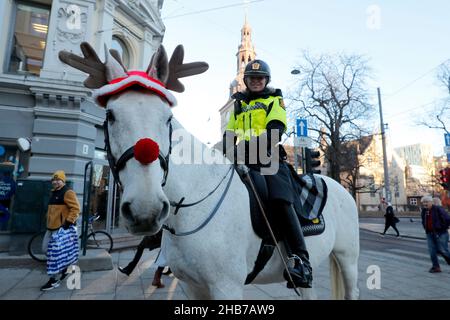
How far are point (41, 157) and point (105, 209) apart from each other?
9.43 feet

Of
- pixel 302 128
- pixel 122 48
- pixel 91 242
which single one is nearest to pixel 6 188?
pixel 91 242

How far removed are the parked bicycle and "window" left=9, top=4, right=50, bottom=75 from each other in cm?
581

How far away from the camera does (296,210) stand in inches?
113

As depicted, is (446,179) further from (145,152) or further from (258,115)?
(145,152)

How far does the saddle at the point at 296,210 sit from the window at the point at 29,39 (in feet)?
34.8

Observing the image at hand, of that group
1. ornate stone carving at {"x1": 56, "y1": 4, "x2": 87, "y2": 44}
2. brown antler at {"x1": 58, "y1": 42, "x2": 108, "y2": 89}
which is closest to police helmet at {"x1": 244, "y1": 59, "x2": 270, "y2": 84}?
brown antler at {"x1": 58, "y1": 42, "x2": 108, "y2": 89}

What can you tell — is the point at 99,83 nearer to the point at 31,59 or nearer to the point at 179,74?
the point at 179,74

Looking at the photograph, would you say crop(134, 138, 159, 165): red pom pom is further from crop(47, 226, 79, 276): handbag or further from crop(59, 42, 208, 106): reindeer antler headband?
crop(47, 226, 79, 276): handbag

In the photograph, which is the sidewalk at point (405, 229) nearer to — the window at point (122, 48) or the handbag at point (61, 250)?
the handbag at point (61, 250)

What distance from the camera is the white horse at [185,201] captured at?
1517mm

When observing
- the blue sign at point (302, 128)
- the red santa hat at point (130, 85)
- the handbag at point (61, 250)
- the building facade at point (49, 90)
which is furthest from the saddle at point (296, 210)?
the building facade at point (49, 90)

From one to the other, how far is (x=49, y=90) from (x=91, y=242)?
5.22 m
